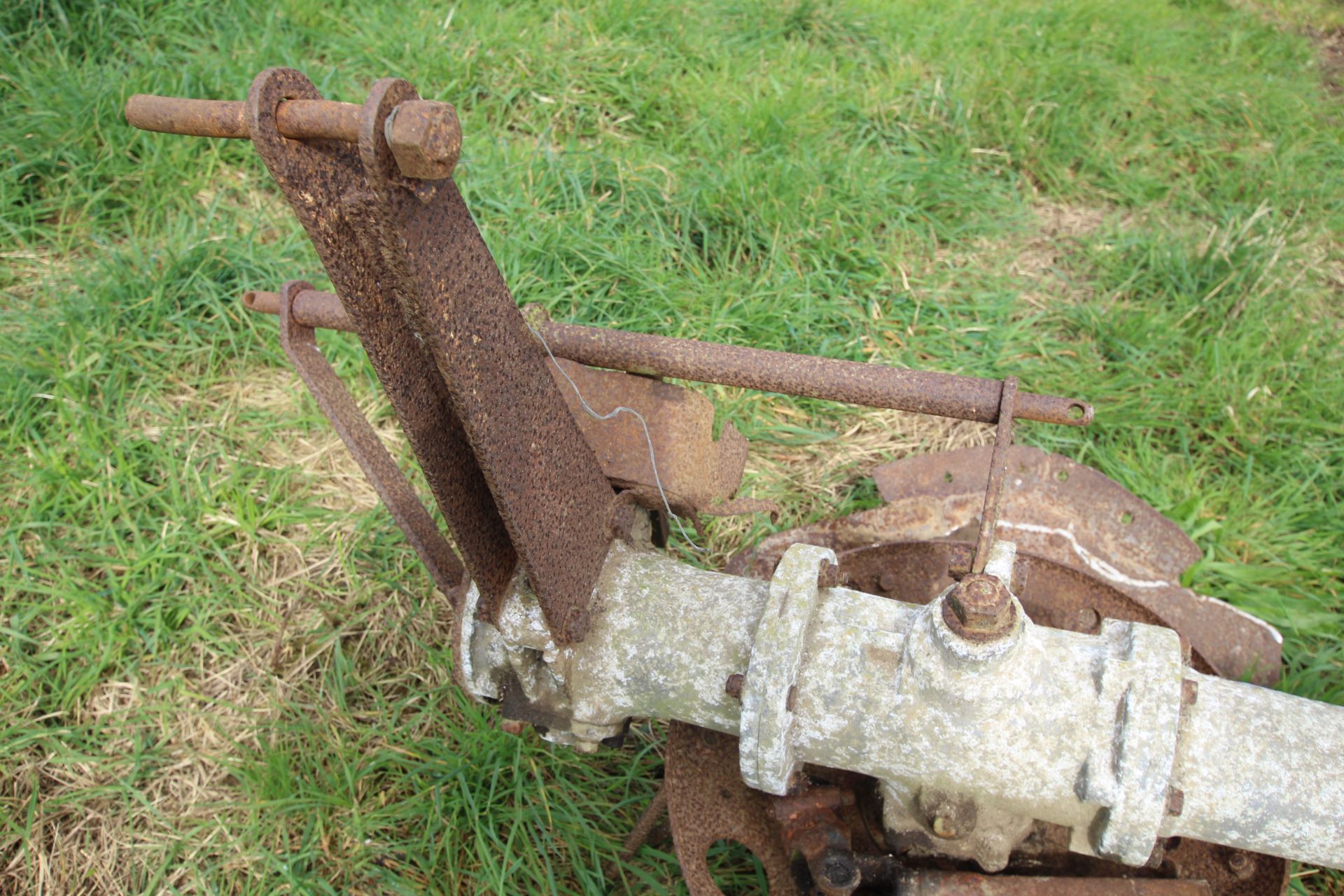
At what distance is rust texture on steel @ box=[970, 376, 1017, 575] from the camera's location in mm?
1464

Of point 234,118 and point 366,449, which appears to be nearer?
point 234,118

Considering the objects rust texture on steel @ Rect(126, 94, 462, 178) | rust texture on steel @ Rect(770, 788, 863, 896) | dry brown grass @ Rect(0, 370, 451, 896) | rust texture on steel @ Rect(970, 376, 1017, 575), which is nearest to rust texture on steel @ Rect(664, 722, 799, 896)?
rust texture on steel @ Rect(770, 788, 863, 896)

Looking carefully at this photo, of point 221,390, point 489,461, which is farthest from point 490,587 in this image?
point 221,390

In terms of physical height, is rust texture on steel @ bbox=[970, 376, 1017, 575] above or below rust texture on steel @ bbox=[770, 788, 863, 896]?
above

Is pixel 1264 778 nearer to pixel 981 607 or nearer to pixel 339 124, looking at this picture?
pixel 981 607

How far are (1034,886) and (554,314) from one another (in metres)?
2.14

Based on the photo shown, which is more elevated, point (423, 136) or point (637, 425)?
point (423, 136)

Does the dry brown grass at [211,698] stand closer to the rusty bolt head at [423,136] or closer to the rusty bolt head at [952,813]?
the rusty bolt head at [952,813]

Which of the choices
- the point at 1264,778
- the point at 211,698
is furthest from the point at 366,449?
the point at 1264,778

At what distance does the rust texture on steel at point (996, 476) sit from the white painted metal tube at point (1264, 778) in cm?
35

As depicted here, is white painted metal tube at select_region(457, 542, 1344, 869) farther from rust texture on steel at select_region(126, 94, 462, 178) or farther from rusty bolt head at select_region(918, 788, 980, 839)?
rust texture on steel at select_region(126, 94, 462, 178)

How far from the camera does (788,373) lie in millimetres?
1595

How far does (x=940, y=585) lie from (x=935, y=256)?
5.67 ft

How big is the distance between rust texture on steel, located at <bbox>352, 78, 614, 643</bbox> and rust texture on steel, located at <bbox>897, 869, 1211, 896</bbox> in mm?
693
